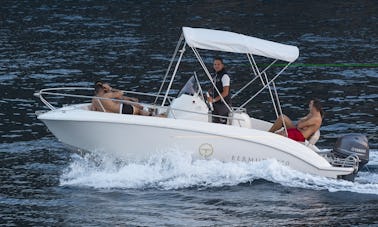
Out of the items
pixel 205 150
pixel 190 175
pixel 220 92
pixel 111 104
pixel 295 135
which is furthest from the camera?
pixel 220 92

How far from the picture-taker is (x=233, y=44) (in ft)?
56.8

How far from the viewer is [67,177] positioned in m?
17.5

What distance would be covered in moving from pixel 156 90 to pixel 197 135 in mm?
9112

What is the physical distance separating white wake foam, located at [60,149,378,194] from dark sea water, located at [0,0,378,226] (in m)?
0.02

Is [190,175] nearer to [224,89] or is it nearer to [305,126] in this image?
[224,89]

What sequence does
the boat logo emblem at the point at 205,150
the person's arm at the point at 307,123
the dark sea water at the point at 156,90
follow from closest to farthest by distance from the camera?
the dark sea water at the point at 156,90
the boat logo emblem at the point at 205,150
the person's arm at the point at 307,123

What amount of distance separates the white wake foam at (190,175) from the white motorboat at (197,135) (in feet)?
0.46

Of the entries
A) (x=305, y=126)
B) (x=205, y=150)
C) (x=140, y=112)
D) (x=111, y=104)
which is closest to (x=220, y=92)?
(x=205, y=150)

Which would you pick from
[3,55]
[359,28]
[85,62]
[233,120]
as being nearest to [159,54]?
[85,62]

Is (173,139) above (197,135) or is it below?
below

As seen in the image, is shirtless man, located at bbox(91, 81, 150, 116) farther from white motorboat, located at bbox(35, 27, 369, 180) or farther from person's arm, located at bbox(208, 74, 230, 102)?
person's arm, located at bbox(208, 74, 230, 102)

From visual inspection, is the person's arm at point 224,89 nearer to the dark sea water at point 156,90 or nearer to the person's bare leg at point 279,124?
the person's bare leg at point 279,124

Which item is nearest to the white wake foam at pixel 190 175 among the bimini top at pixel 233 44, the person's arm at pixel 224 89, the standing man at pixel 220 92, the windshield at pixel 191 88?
the standing man at pixel 220 92

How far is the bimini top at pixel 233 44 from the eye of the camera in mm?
17219
